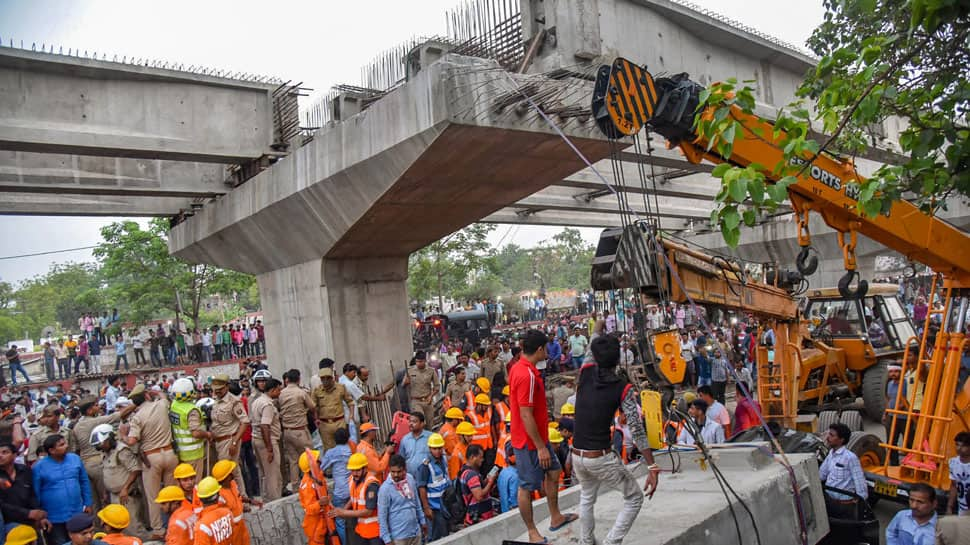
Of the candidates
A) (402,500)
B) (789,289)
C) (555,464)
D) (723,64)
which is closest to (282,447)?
(402,500)

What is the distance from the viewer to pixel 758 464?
6195 millimetres

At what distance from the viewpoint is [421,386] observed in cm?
1124

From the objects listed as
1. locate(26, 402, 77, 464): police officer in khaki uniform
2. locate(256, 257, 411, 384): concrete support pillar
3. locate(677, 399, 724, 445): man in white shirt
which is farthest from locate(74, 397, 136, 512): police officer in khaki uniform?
locate(677, 399, 724, 445): man in white shirt

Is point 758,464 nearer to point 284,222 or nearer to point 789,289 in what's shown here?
point 789,289

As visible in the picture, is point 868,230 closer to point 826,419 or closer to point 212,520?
point 826,419

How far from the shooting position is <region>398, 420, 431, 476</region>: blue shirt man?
24.3 ft

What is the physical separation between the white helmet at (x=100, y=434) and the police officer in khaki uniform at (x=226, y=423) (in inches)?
41.3

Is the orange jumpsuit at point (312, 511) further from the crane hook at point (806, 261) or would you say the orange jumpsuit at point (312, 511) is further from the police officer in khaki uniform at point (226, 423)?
the crane hook at point (806, 261)

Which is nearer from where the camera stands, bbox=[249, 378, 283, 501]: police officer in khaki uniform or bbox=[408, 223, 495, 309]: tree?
bbox=[249, 378, 283, 501]: police officer in khaki uniform

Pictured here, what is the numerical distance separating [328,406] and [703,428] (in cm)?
490

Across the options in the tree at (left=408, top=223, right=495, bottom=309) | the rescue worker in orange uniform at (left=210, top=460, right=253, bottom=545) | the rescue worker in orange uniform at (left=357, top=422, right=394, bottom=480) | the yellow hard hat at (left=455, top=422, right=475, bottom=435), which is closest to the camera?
the rescue worker in orange uniform at (left=210, top=460, right=253, bottom=545)

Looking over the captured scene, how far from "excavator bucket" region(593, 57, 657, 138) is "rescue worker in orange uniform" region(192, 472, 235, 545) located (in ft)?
14.7

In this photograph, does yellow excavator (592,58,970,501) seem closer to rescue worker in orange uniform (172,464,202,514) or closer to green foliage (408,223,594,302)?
A: rescue worker in orange uniform (172,464,202,514)

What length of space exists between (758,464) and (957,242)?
121 inches
